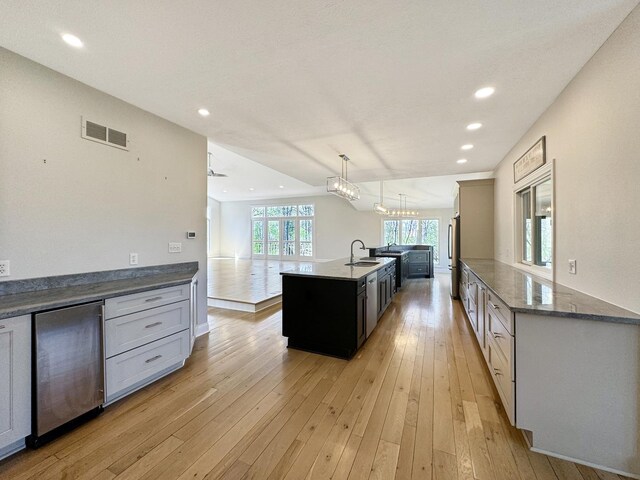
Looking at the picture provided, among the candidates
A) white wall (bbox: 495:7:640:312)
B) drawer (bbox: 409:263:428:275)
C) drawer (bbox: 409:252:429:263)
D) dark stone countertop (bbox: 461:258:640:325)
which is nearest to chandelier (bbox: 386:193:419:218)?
drawer (bbox: 409:252:429:263)

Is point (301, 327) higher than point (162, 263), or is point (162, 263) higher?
point (162, 263)

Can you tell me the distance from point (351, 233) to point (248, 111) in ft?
31.6

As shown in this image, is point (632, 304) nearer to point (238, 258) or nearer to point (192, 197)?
point (192, 197)

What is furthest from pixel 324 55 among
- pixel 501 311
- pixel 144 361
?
pixel 144 361

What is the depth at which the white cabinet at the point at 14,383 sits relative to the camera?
60.9 inches

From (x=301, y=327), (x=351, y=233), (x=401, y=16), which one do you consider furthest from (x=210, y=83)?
(x=351, y=233)

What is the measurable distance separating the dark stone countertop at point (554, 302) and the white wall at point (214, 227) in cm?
1414

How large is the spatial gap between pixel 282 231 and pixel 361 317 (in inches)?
425

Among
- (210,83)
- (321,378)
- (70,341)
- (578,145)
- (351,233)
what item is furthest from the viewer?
(351,233)

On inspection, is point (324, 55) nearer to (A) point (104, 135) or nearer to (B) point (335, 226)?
(A) point (104, 135)

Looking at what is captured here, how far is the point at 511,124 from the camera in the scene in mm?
3061

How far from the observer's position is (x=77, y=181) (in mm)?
2336

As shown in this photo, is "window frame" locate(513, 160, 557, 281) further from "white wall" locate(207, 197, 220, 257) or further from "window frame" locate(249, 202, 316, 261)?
"white wall" locate(207, 197, 220, 257)

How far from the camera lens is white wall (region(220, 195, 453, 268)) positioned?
1117 cm
